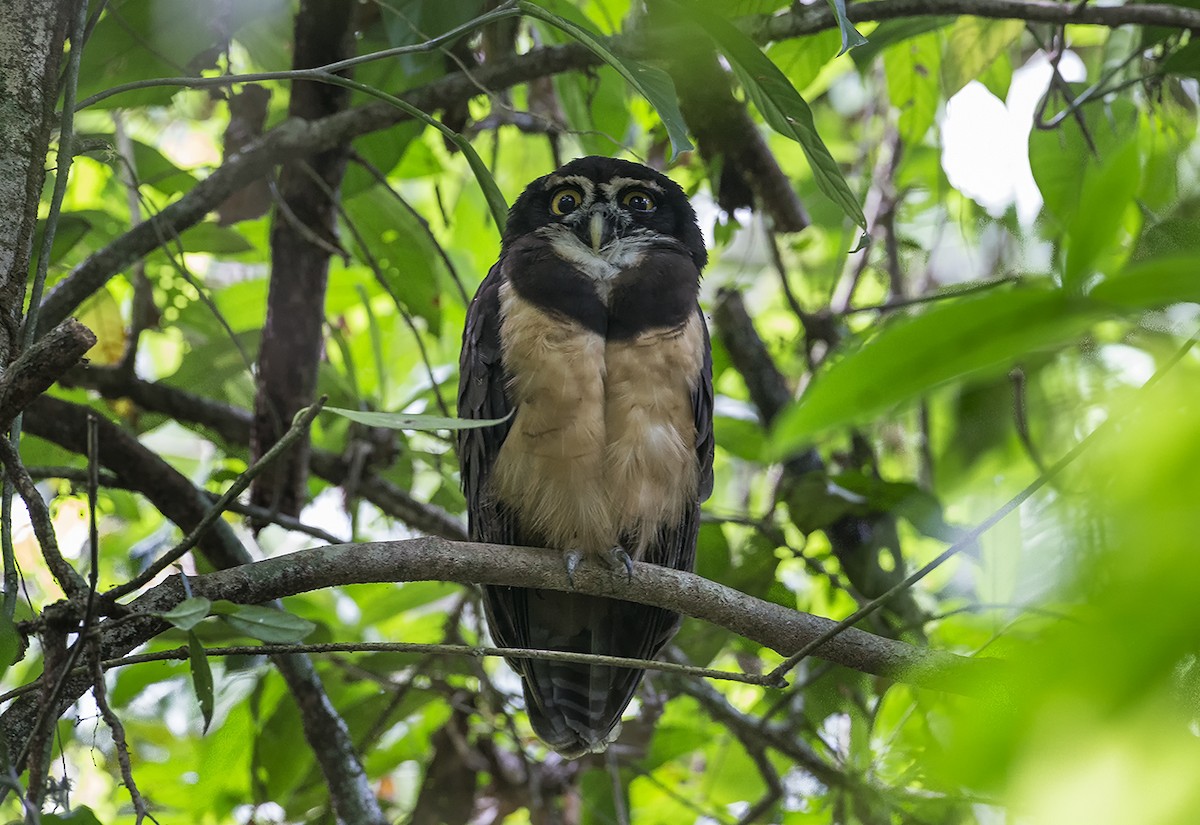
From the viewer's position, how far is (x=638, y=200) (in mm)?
3244

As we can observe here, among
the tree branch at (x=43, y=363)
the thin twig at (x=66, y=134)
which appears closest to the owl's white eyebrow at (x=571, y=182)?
the thin twig at (x=66, y=134)

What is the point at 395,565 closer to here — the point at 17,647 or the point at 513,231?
the point at 17,647

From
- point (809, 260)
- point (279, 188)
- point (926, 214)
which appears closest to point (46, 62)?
point (279, 188)

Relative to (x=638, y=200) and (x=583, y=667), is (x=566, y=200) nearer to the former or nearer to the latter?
(x=638, y=200)

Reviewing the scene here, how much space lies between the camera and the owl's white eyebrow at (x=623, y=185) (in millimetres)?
3207

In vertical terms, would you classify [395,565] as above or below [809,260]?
below

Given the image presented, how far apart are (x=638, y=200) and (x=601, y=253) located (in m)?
0.30

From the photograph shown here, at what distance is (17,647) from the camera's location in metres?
1.48

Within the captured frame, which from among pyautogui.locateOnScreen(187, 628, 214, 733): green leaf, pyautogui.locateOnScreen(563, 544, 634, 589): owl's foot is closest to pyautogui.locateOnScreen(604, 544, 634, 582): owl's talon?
pyautogui.locateOnScreen(563, 544, 634, 589): owl's foot

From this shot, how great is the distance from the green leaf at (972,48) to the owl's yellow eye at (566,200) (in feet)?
4.15

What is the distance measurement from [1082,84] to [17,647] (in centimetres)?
326

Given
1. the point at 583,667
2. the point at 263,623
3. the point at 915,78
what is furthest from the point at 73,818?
the point at 915,78

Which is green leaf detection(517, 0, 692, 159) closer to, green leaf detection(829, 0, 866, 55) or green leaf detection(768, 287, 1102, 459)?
green leaf detection(829, 0, 866, 55)

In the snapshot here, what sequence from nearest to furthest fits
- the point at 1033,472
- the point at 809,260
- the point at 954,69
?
1. the point at 1033,472
2. the point at 954,69
3. the point at 809,260
